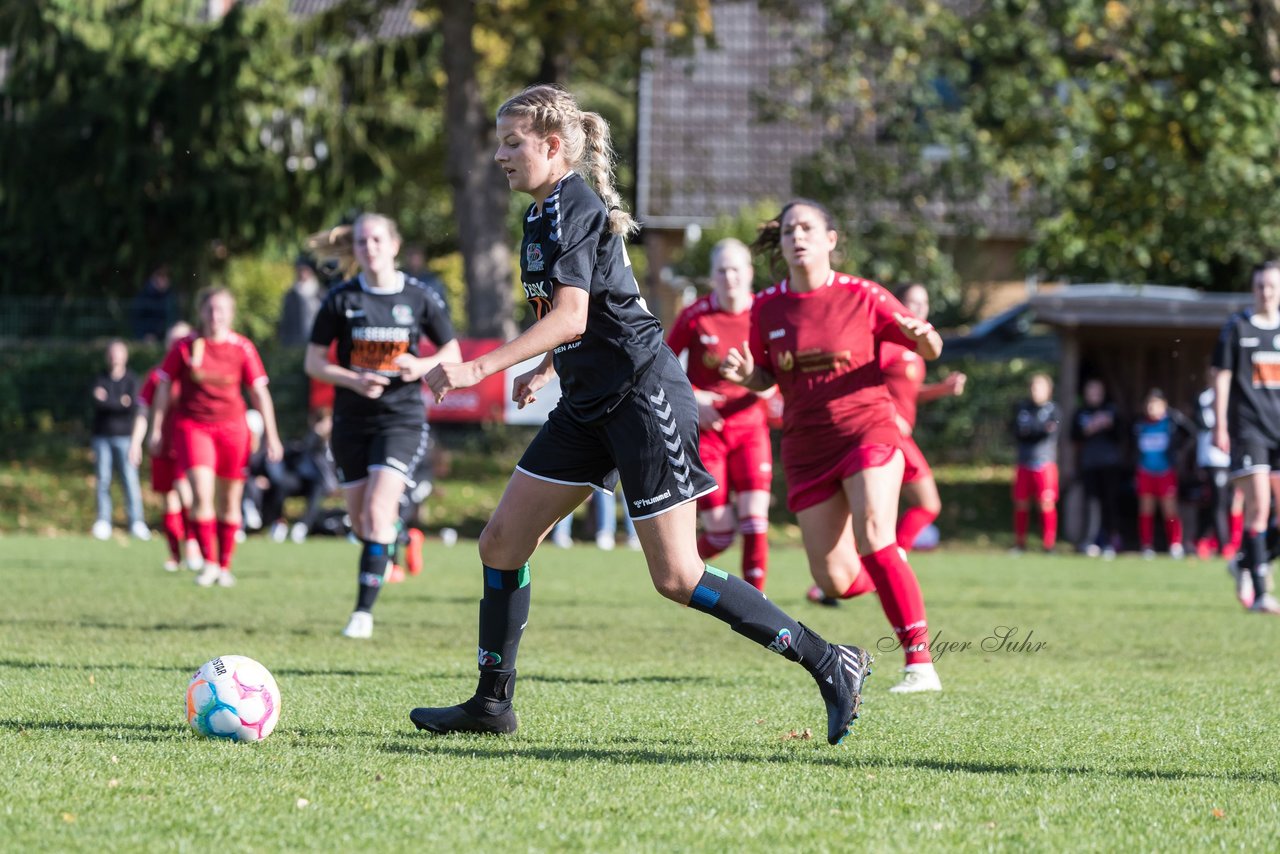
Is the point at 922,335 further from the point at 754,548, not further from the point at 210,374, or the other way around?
the point at 210,374

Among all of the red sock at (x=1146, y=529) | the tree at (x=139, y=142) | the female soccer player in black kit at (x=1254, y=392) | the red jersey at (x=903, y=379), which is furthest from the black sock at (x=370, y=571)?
the tree at (x=139, y=142)

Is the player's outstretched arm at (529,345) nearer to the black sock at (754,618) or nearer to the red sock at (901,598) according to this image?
the black sock at (754,618)

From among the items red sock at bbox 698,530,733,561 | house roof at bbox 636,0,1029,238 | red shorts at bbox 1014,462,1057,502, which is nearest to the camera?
Result: red sock at bbox 698,530,733,561

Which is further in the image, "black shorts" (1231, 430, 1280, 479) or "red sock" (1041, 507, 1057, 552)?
"red sock" (1041, 507, 1057, 552)

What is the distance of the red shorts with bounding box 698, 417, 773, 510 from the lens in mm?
10242

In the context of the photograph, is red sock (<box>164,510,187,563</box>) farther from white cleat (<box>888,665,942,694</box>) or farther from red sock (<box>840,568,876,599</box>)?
white cleat (<box>888,665,942,694</box>)

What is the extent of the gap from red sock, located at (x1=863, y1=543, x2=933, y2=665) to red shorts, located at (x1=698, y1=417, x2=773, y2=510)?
2.99 metres

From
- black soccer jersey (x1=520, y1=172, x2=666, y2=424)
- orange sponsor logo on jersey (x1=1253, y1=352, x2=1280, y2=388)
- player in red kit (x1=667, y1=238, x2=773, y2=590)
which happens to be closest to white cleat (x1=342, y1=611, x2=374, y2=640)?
player in red kit (x1=667, y1=238, x2=773, y2=590)

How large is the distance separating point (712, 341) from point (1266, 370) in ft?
13.0

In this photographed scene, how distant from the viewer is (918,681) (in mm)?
7184

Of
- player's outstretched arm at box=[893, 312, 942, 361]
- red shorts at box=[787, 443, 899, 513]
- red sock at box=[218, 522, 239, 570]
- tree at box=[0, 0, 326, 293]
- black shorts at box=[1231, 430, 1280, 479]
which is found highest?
tree at box=[0, 0, 326, 293]

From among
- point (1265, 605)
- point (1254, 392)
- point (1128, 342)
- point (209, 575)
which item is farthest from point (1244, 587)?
point (1128, 342)

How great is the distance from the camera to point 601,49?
83.4ft

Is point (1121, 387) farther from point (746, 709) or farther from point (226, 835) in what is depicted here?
point (226, 835)
